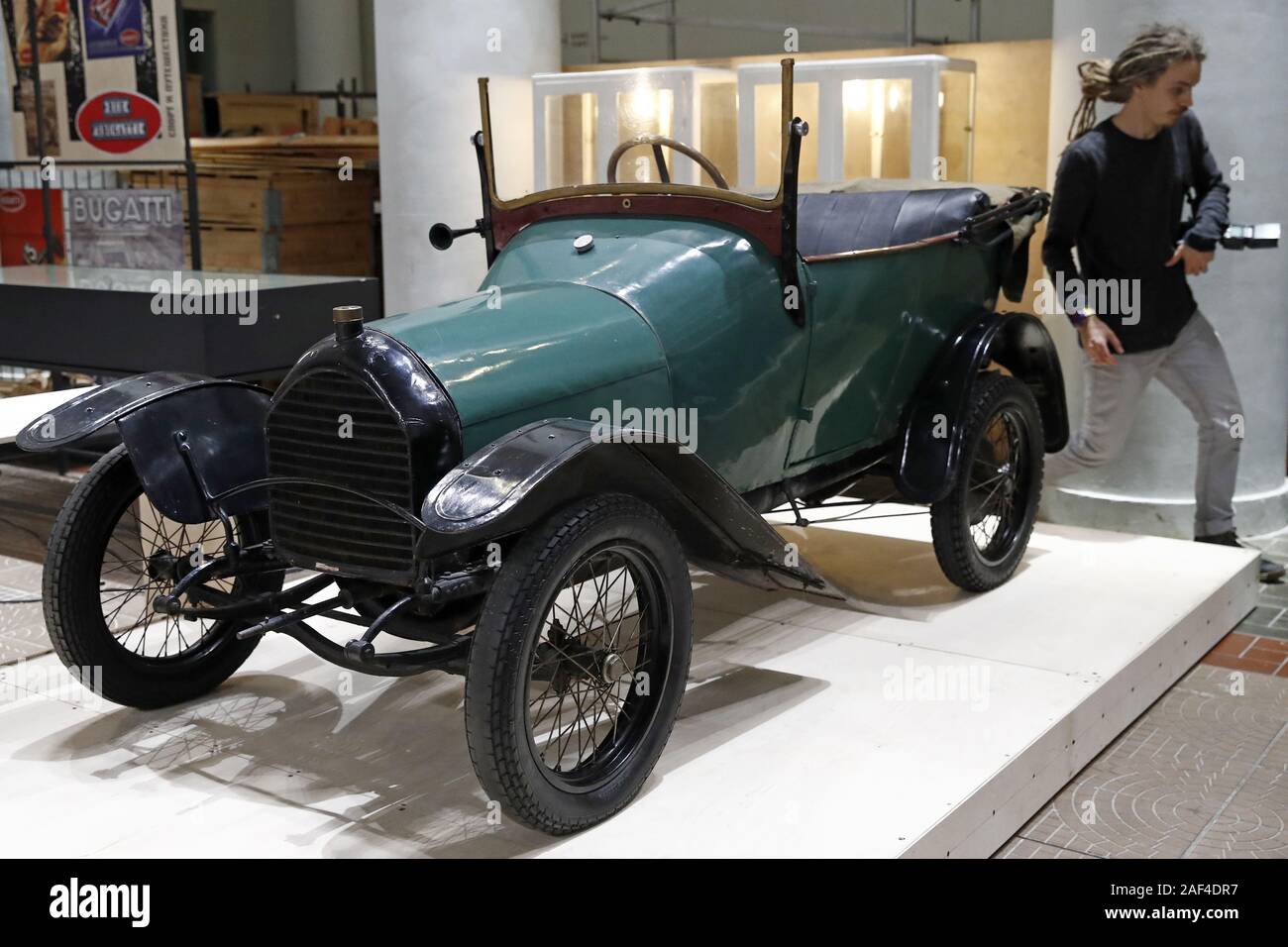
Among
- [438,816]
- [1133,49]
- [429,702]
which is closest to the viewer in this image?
[438,816]

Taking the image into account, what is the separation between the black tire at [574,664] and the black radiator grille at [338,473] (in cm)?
32

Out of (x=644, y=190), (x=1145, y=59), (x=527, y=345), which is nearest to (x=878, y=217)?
(x=644, y=190)

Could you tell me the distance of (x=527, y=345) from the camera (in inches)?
120

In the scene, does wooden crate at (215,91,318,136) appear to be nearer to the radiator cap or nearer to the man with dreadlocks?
the man with dreadlocks

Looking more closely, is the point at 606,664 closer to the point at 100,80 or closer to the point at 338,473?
the point at 338,473

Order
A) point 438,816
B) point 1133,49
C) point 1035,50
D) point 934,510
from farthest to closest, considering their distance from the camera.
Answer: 1. point 1035,50
2. point 1133,49
3. point 934,510
4. point 438,816

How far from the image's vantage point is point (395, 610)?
277cm

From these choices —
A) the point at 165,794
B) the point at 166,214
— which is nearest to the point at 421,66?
the point at 166,214

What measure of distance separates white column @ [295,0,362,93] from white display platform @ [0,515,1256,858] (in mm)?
11804

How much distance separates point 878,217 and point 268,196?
6029 mm

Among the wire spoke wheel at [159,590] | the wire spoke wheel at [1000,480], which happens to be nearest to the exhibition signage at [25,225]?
the wire spoke wheel at [159,590]

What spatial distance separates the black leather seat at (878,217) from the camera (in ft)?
13.2

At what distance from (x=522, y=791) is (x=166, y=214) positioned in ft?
16.8
